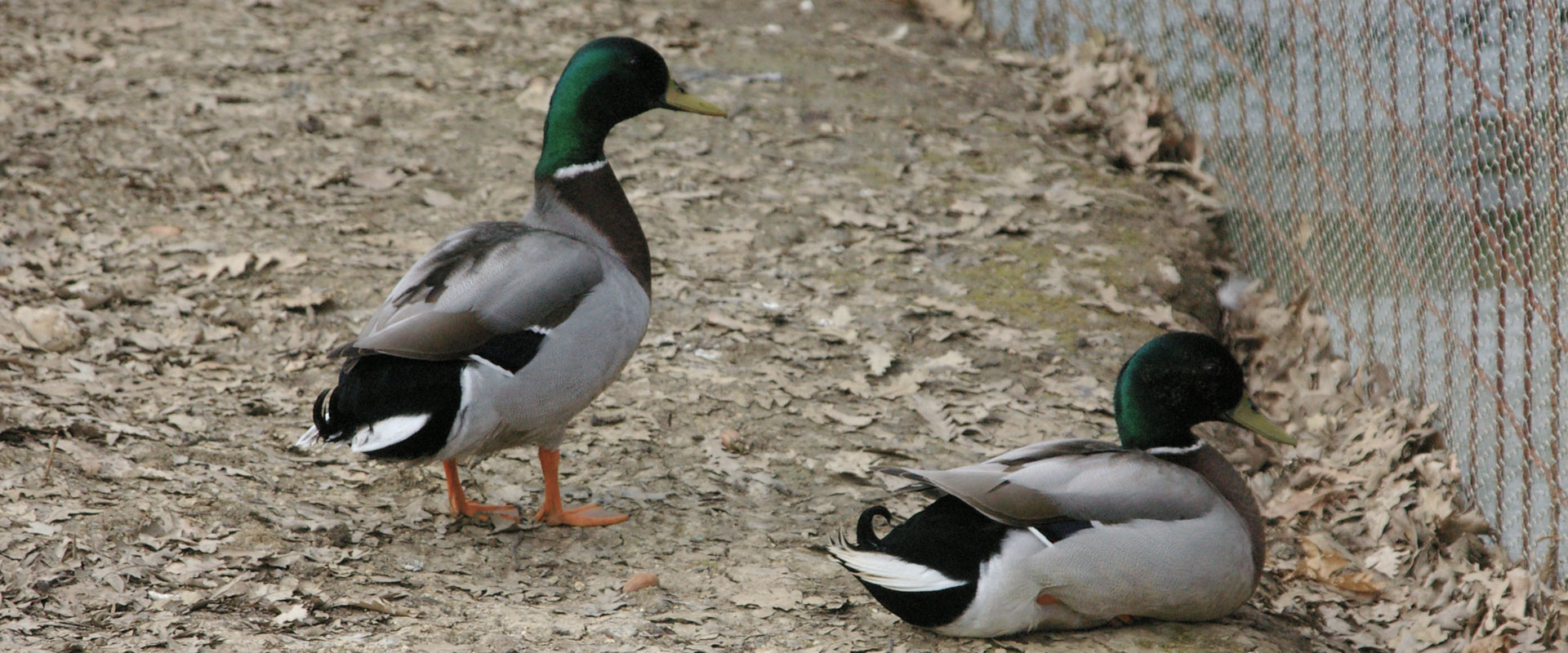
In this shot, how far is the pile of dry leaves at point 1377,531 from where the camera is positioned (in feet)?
11.3

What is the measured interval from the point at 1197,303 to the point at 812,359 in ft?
5.14

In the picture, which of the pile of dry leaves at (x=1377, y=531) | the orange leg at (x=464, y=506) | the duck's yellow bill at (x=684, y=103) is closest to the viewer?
the pile of dry leaves at (x=1377, y=531)

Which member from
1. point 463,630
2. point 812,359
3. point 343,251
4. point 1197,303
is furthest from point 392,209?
point 1197,303

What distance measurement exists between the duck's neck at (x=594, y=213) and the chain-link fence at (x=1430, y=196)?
2.32m

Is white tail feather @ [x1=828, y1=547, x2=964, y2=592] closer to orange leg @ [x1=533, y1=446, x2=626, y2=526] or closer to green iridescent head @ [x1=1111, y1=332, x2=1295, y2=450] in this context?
green iridescent head @ [x1=1111, y1=332, x2=1295, y2=450]

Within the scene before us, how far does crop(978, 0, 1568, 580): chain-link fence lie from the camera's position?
11.6 feet

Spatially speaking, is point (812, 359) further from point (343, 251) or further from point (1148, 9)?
point (1148, 9)

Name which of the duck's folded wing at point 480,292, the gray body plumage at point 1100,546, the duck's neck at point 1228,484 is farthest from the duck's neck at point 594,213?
the duck's neck at point 1228,484

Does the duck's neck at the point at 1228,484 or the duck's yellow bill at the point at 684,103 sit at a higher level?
the duck's yellow bill at the point at 684,103

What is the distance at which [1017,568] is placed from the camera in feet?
9.64

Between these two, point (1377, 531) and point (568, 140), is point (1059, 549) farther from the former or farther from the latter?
point (568, 140)

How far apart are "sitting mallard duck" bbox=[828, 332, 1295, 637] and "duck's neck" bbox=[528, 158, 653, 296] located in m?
1.17

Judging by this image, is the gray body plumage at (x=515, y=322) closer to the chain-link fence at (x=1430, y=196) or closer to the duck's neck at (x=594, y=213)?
the duck's neck at (x=594, y=213)

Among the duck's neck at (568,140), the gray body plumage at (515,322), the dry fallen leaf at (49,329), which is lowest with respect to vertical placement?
the dry fallen leaf at (49,329)
